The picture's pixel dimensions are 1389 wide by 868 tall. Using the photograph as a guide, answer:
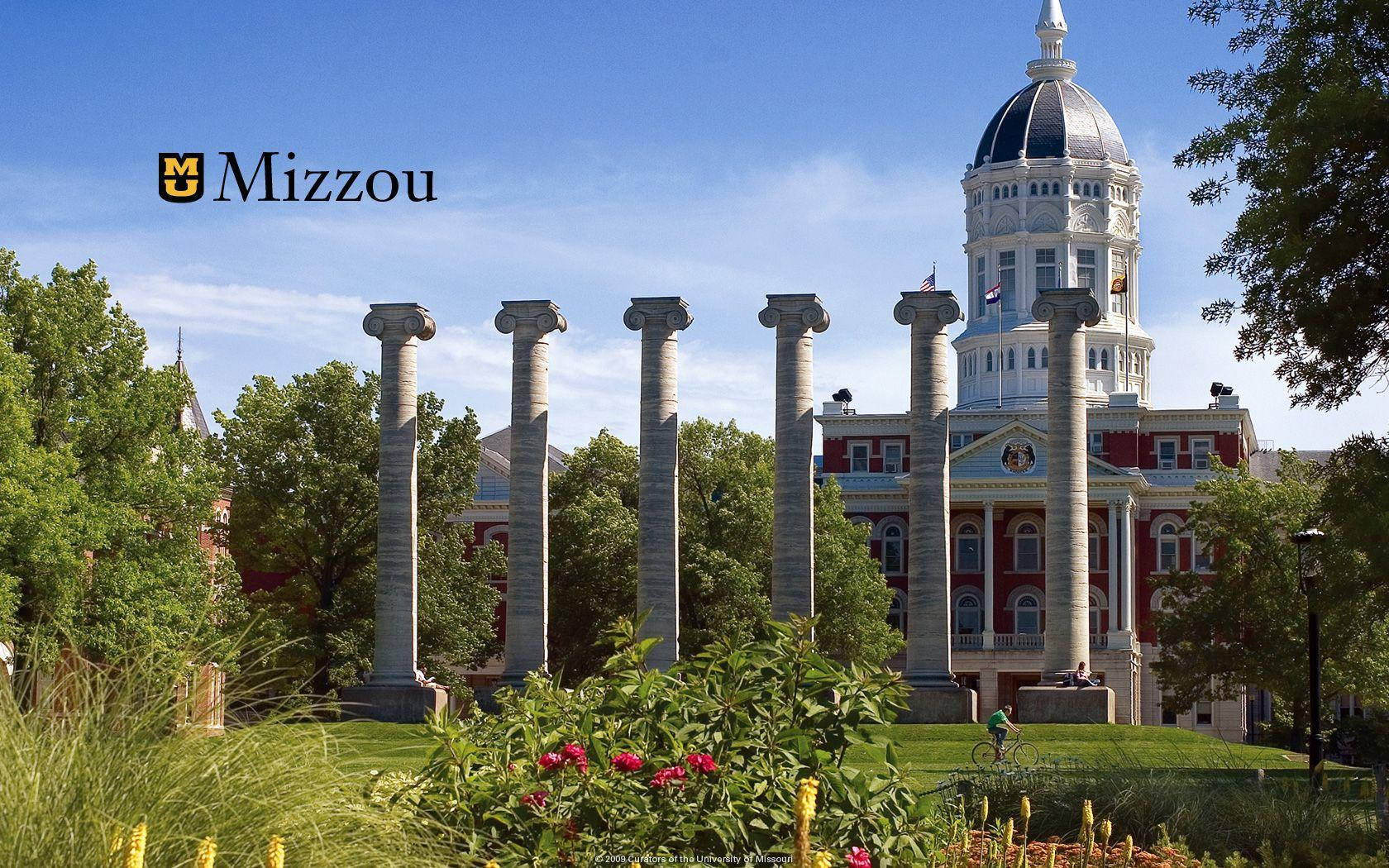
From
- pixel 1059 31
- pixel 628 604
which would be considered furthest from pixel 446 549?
pixel 1059 31

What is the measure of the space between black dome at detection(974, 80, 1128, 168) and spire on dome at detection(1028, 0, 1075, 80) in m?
2.33

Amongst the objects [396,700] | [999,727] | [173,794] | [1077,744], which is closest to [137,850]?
[173,794]

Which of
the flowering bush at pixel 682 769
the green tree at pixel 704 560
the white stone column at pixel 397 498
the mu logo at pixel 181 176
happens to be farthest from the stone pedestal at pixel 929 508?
the flowering bush at pixel 682 769

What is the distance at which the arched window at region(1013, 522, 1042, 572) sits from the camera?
320ft

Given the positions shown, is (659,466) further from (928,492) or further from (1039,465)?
(1039,465)

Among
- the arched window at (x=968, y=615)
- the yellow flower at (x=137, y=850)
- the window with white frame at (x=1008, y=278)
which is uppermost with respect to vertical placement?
the window with white frame at (x=1008, y=278)

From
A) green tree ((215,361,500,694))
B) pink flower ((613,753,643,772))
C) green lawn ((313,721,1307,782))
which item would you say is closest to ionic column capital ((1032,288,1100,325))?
green lawn ((313,721,1307,782))

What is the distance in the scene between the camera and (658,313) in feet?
177

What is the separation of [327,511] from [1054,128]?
262 ft

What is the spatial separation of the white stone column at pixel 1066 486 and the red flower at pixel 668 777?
131 feet

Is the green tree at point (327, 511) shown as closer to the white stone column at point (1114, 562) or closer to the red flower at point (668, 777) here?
the white stone column at point (1114, 562)

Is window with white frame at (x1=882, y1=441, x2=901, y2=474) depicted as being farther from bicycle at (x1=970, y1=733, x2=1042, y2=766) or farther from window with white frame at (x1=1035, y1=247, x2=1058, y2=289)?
bicycle at (x1=970, y1=733, x2=1042, y2=766)

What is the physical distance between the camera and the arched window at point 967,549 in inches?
3871

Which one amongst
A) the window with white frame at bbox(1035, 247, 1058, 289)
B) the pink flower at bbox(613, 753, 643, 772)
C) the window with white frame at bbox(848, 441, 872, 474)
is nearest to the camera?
the pink flower at bbox(613, 753, 643, 772)
